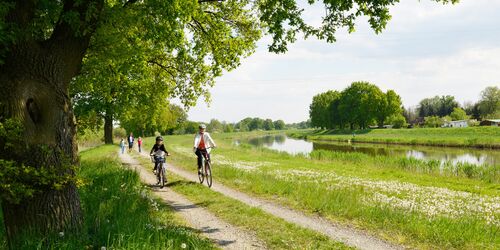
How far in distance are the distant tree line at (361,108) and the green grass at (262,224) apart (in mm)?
82807

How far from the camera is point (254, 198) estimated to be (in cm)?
1209

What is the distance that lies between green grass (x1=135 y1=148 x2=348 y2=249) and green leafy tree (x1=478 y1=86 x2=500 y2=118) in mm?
113974

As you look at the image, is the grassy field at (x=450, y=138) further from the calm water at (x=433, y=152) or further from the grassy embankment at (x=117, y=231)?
the grassy embankment at (x=117, y=231)

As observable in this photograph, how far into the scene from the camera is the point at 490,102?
104062 millimetres

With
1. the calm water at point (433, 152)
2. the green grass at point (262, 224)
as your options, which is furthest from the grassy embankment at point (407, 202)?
the calm water at point (433, 152)

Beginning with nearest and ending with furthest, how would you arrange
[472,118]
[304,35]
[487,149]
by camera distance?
[304,35], [487,149], [472,118]

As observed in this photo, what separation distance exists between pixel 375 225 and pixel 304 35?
5.28 m

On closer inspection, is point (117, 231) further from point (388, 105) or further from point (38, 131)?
point (388, 105)

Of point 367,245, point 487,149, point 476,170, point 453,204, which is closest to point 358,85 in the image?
point 487,149

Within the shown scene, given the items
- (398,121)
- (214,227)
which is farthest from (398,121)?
(214,227)

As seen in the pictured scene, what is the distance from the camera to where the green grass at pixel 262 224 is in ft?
23.9

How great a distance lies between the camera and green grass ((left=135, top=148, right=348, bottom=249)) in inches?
287

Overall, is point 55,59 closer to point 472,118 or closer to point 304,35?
point 304,35

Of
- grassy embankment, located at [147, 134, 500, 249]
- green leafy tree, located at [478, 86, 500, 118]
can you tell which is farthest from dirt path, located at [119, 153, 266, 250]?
green leafy tree, located at [478, 86, 500, 118]
